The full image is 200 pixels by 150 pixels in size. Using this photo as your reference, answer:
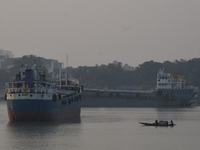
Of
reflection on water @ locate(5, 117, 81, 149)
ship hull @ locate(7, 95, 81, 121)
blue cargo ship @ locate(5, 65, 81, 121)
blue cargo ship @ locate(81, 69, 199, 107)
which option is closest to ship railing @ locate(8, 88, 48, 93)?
blue cargo ship @ locate(5, 65, 81, 121)

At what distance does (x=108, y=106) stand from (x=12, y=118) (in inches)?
2698

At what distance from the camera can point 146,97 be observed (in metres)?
139

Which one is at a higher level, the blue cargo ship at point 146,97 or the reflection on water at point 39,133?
the blue cargo ship at point 146,97

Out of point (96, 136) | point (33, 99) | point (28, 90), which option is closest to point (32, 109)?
point (33, 99)

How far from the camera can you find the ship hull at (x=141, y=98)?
13812 cm

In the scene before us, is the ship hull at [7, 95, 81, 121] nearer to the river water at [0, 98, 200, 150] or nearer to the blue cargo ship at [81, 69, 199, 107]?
the river water at [0, 98, 200, 150]

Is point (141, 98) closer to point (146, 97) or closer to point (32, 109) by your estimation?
point (146, 97)

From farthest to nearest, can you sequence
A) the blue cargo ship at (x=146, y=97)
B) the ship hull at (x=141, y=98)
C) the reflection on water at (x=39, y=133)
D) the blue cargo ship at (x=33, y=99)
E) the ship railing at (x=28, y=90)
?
the blue cargo ship at (x=146, y=97) → the ship hull at (x=141, y=98) → the ship railing at (x=28, y=90) → the blue cargo ship at (x=33, y=99) → the reflection on water at (x=39, y=133)

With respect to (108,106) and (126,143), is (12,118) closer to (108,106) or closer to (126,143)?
(126,143)

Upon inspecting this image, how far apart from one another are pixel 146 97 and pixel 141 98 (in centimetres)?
173

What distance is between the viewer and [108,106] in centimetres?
13825

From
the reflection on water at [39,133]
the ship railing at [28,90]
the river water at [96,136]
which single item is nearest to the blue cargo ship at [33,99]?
the ship railing at [28,90]

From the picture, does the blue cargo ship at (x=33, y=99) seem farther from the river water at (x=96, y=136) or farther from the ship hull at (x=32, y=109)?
the river water at (x=96, y=136)

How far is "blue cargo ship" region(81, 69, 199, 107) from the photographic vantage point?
138250mm
